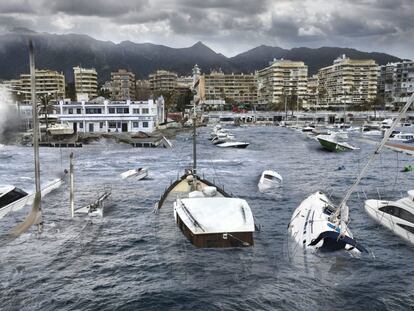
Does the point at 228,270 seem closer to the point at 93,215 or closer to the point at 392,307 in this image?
the point at 392,307

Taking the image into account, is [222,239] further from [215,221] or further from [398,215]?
[398,215]

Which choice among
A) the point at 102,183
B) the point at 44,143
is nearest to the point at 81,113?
the point at 44,143

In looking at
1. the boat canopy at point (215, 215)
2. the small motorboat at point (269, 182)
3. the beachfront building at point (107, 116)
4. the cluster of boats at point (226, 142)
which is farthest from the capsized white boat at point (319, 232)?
the beachfront building at point (107, 116)

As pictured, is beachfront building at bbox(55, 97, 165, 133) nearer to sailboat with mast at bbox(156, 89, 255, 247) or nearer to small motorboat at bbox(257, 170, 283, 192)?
small motorboat at bbox(257, 170, 283, 192)

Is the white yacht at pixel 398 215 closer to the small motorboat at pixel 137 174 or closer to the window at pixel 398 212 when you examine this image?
the window at pixel 398 212

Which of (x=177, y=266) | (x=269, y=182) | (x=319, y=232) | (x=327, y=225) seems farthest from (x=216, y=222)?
(x=269, y=182)

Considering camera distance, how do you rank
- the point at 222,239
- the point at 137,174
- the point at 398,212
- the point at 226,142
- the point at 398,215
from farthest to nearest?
1. the point at 226,142
2. the point at 137,174
3. the point at 398,212
4. the point at 398,215
5. the point at 222,239
